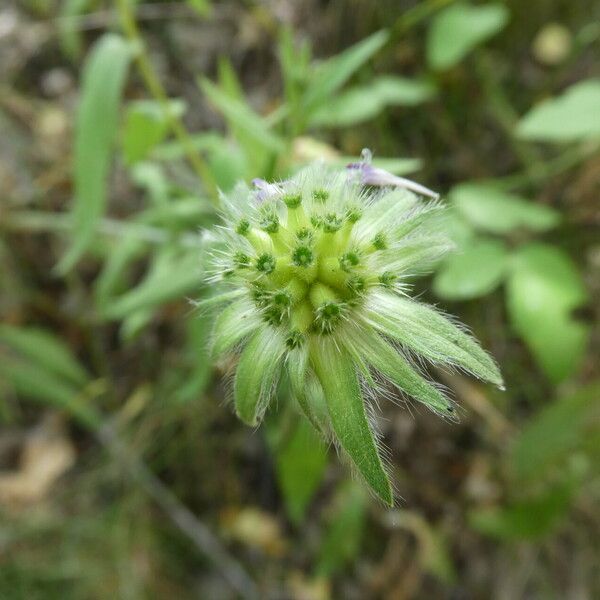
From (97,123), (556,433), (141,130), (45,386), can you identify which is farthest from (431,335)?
(45,386)

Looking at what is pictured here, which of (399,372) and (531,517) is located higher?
(399,372)

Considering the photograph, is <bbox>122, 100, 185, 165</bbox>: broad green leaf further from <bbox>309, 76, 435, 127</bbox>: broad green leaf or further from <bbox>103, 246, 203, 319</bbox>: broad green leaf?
<bbox>309, 76, 435, 127</bbox>: broad green leaf

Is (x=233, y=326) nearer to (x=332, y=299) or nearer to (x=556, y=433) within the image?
(x=332, y=299)

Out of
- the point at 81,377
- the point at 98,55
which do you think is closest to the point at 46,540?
the point at 81,377

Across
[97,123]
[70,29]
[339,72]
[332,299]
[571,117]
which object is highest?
[70,29]

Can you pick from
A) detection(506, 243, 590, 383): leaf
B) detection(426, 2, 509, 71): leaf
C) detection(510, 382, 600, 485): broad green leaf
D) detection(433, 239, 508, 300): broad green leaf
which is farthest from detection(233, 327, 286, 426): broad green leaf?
detection(426, 2, 509, 71): leaf

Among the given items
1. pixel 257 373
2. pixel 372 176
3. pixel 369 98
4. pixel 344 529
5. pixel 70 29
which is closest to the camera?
pixel 257 373

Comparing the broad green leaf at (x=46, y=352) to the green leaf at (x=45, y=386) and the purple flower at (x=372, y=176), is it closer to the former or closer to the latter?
the green leaf at (x=45, y=386)

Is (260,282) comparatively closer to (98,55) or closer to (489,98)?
(98,55)
